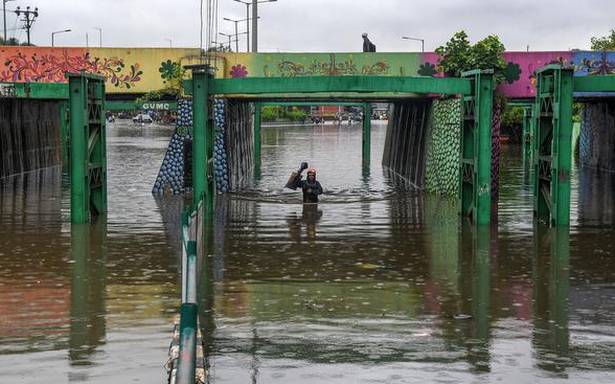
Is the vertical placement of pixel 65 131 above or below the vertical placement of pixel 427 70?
below

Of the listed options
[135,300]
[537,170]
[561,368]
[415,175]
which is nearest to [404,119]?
[415,175]

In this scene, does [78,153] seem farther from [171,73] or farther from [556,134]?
[171,73]

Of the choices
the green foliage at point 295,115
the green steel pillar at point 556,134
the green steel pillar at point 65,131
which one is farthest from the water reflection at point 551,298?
the green foliage at point 295,115

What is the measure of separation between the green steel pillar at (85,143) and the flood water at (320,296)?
800mm

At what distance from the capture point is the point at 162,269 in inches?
733

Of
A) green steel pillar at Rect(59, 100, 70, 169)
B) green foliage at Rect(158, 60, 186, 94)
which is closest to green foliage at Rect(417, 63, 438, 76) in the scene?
green foliage at Rect(158, 60, 186, 94)

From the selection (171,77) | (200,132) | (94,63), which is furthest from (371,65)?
(200,132)

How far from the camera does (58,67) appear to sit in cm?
3759

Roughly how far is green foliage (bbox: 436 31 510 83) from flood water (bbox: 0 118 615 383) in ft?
22.2

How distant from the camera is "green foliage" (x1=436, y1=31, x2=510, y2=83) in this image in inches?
1416

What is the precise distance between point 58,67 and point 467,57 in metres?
14.1

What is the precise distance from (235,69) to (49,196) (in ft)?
25.0

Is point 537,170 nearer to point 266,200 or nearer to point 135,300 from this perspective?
point 266,200

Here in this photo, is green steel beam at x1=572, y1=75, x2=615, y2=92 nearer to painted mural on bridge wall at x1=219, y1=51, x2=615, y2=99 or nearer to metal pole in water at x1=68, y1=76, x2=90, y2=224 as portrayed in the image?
painted mural on bridge wall at x1=219, y1=51, x2=615, y2=99
